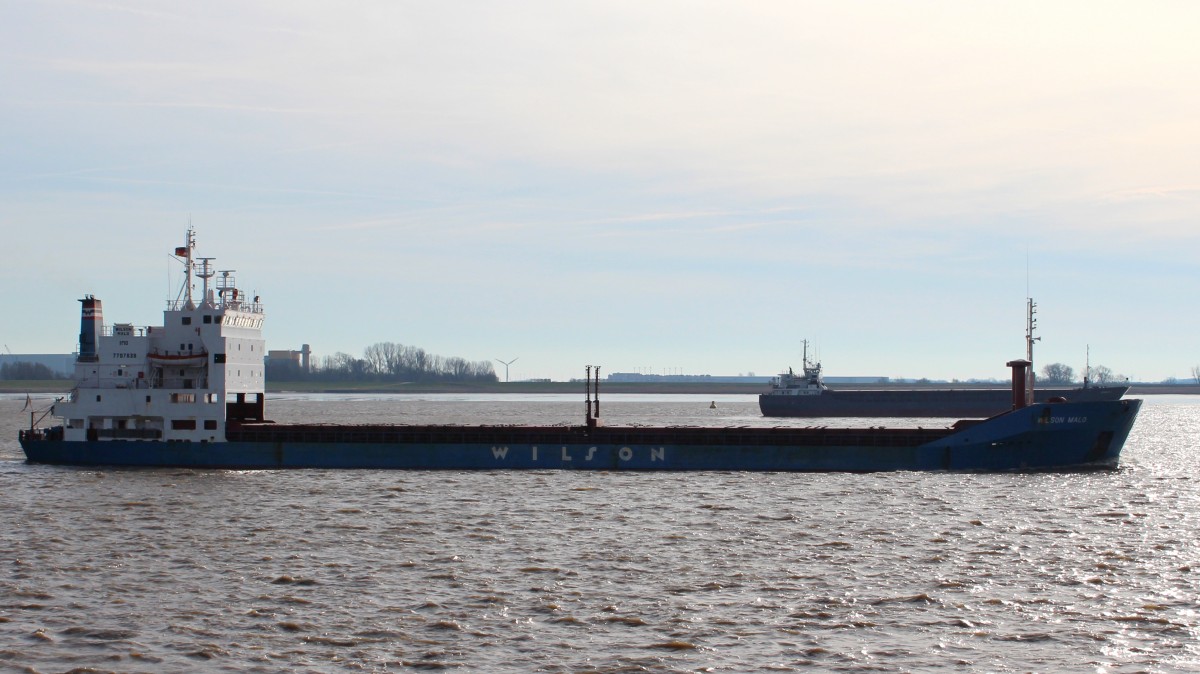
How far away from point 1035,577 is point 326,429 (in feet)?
125

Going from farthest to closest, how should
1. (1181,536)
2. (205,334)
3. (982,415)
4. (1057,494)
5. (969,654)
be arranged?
(982,415) < (205,334) < (1057,494) < (1181,536) < (969,654)

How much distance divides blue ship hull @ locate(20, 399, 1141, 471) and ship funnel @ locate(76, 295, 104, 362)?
14.0ft

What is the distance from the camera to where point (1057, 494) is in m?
41.4

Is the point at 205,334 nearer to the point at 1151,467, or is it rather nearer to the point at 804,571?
the point at 804,571

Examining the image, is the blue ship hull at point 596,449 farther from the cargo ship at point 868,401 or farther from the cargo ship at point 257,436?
the cargo ship at point 868,401

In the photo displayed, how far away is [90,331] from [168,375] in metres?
4.76

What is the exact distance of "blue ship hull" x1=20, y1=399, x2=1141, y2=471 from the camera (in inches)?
2008

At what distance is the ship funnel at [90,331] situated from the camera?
54.3m

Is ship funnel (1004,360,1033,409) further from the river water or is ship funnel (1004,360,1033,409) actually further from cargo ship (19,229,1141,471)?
the river water

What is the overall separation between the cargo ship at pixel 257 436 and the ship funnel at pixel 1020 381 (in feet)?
0.21

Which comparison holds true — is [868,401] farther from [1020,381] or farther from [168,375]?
[168,375]

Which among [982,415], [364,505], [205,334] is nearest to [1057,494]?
[364,505]

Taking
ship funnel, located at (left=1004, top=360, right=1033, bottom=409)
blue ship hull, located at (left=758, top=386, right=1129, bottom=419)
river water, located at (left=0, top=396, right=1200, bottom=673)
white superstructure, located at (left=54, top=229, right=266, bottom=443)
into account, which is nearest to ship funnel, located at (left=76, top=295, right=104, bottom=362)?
white superstructure, located at (left=54, top=229, right=266, bottom=443)

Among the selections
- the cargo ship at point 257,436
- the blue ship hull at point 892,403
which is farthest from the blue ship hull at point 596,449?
the blue ship hull at point 892,403
